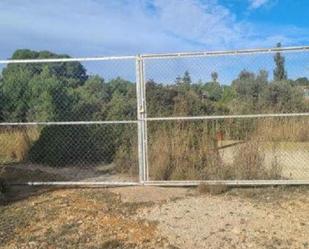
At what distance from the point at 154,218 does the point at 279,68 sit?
4248mm

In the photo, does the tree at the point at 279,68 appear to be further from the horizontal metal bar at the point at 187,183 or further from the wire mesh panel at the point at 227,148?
the horizontal metal bar at the point at 187,183

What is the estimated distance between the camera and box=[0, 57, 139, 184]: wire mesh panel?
13.9 meters

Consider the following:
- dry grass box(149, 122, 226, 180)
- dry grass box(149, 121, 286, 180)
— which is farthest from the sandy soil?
dry grass box(149, 122, 226, 180)

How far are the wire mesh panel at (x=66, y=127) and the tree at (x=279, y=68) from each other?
3.29 m

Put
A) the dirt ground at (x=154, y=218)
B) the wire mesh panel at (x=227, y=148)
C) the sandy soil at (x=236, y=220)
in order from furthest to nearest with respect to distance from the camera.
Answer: the wire mesh panel at (x=227, y=148)
the dirt ground at (x=154, y=218)
the sandy soil at (x=236, y=220)

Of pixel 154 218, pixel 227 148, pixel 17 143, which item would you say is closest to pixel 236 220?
pixel 154 218

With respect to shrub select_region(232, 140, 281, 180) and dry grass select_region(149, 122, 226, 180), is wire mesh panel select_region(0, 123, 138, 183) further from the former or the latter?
shrub select_region(232, 140, 281, 180)

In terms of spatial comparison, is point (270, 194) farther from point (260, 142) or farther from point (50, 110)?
point (50, 110)

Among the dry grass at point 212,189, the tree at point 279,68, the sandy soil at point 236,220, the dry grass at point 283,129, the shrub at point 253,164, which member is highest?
the tree at point 279,68

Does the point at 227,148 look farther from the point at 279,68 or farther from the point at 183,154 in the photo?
the point at 279,68

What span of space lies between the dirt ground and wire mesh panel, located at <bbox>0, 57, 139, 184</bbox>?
208 cm

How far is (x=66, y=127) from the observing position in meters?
15.7

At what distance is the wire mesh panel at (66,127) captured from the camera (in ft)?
45.6

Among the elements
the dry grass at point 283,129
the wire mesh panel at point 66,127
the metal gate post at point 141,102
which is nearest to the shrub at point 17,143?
the wire mesh panel at point 66,127
